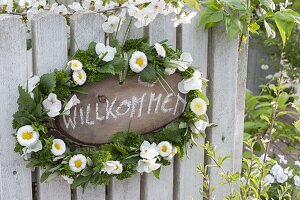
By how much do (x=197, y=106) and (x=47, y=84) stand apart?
0.58 m

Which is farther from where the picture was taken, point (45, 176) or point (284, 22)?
point (284, 22)

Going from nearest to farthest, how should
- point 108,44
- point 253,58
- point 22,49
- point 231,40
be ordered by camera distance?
1. point 22,49
2. point 108,44
3. point 231,40
4. point 253,58

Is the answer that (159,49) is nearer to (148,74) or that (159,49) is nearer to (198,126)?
(148,74)

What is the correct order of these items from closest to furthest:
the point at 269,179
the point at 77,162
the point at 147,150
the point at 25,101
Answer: the point at 25,101
the point at 77,162
the point at 147,150
the point at 269,179

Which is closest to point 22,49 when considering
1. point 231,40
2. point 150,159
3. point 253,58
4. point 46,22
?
point 46,22

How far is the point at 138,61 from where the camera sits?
2197mm

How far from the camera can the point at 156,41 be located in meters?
2.34

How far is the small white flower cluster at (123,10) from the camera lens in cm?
217

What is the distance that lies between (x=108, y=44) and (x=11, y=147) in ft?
1.62

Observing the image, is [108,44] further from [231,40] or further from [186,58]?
[231,40]

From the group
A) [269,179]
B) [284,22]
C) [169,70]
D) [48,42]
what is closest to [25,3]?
[48,42]

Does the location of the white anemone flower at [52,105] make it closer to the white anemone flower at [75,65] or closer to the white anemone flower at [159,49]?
the white anemone flower at [75,65]

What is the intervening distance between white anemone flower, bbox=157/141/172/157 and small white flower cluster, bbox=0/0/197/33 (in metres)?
0.44

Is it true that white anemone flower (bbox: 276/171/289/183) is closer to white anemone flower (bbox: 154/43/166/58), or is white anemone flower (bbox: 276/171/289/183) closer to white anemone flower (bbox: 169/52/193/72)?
white anemone flower (bbox: 169/52/193/72)
